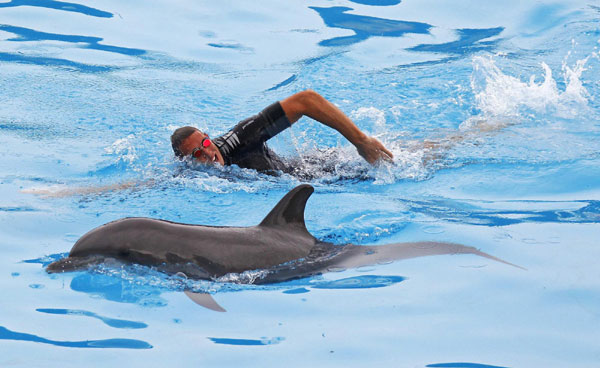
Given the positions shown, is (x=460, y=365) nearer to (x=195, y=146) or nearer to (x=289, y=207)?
(x=289, y=207)

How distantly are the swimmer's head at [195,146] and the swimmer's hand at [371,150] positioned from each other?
110 centimetres

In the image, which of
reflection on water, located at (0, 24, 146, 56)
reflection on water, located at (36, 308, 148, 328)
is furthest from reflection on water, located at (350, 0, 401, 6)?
reflection on water, located at (36, 308, 148, 328)

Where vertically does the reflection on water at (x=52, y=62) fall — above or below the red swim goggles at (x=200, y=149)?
above

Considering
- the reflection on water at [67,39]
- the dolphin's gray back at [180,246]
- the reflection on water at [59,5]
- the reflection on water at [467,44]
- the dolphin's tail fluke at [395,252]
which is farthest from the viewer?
the reflection on water at [59,5]

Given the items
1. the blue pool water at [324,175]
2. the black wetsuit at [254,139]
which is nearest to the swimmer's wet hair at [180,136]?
the blue pool water at [324,175]

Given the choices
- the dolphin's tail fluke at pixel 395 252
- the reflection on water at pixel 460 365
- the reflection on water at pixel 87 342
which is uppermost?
the dolphin's tail fluke at pixel 395 252

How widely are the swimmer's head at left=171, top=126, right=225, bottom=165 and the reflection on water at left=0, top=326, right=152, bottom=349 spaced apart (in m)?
2.49

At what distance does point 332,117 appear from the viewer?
18.0 feet

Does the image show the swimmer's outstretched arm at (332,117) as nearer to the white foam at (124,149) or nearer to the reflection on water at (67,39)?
the white foam at (124,149)

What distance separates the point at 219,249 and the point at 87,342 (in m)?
0.76

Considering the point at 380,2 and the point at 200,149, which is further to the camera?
the point at 380,2

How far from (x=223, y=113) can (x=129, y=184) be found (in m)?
2.63

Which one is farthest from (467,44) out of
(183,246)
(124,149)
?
(183,246)

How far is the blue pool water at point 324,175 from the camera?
10.3 ft
